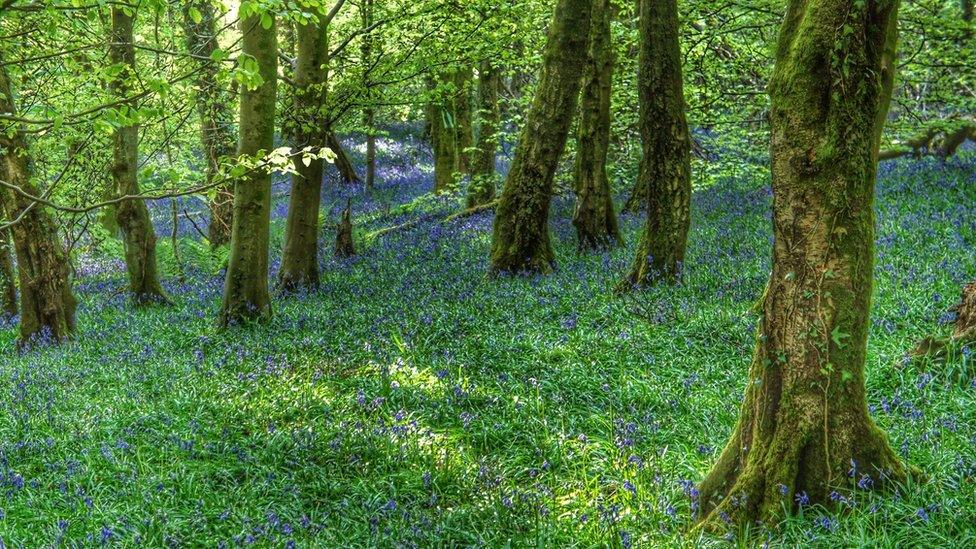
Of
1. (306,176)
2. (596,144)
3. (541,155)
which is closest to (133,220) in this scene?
(306,176)

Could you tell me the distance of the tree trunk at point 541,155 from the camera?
10.7m

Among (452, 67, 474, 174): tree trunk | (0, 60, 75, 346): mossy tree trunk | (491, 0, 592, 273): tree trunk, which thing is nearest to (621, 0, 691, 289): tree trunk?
(491, 0, 592, 273): tree trunk

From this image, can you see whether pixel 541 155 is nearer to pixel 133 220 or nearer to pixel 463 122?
pixel 133 220

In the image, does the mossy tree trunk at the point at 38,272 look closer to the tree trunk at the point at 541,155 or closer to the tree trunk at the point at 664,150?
the tree trunk at the point at 541,155

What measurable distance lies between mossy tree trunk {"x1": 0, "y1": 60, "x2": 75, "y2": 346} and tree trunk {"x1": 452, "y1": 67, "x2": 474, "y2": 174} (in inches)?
400

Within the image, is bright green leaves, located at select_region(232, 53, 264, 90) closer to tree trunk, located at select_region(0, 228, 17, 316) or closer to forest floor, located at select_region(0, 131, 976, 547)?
forest floor, located at select_region(0, 131, 976, 547)

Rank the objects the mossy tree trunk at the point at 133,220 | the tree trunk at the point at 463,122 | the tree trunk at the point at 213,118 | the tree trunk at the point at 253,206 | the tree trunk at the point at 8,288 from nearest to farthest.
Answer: the tree trunk at the point at 253,206 → the tree trunk at the point at 213,118 → the mossy tree trunk at the point at 133,220 → the tree trunk at the point at 8,288 → the tree trunk at the point at 463,122

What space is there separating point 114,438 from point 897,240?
10.1 m

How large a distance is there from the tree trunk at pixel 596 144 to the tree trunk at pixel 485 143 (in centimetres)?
495

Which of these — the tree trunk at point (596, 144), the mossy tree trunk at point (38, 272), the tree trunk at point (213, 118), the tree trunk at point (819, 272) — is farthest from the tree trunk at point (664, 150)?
the mossy tree trunk at point (38, 272)

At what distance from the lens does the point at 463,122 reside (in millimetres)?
19656

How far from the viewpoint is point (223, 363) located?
25.5 feet

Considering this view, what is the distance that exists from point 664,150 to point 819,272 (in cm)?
603

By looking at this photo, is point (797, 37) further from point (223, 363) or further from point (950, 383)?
point (223, 363)
